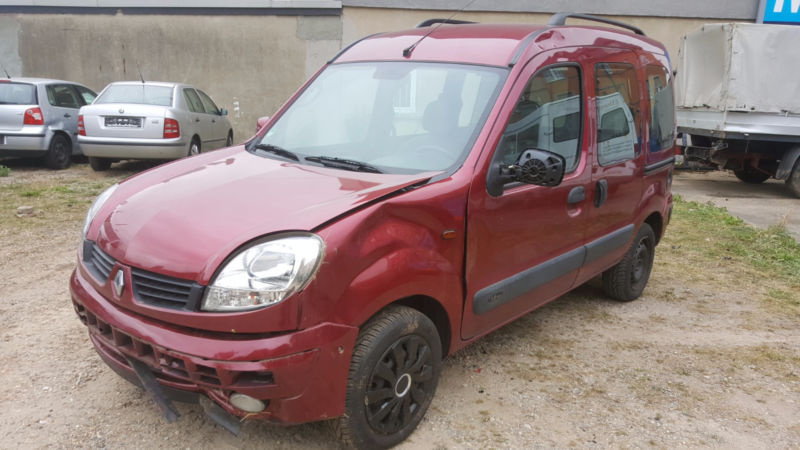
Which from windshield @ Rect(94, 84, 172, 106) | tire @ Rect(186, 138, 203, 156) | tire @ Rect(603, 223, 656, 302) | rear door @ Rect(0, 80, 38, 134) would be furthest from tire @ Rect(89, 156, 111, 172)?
tire @ Rect(603, 223, 656, 302)

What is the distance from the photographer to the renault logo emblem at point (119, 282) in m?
2.42

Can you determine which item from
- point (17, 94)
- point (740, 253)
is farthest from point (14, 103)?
point (740, 253)

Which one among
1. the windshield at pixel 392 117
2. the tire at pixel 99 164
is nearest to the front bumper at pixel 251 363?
the windshield at pixel 392 117

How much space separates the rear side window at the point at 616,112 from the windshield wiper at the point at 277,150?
190 cm

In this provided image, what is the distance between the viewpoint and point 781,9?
1371 centimetres

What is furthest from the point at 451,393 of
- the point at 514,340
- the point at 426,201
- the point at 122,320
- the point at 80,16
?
the point at 80,16

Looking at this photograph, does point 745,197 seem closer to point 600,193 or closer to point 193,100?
point 600,193

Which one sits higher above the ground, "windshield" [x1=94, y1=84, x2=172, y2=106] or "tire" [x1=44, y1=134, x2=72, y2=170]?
"windshield" [x1=94, y1=84, x2=172, y2=106]

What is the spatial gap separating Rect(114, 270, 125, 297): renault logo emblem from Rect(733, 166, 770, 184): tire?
472 inches

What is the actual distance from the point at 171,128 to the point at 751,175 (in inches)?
423

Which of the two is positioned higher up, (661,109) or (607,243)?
(661,109)

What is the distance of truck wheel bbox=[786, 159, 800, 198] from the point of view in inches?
397

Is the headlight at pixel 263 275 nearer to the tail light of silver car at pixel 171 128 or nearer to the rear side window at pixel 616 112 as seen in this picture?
the rear side window at pixel 616 112

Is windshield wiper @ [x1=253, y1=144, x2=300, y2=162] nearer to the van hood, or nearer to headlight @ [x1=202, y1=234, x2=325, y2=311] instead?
the van hood
